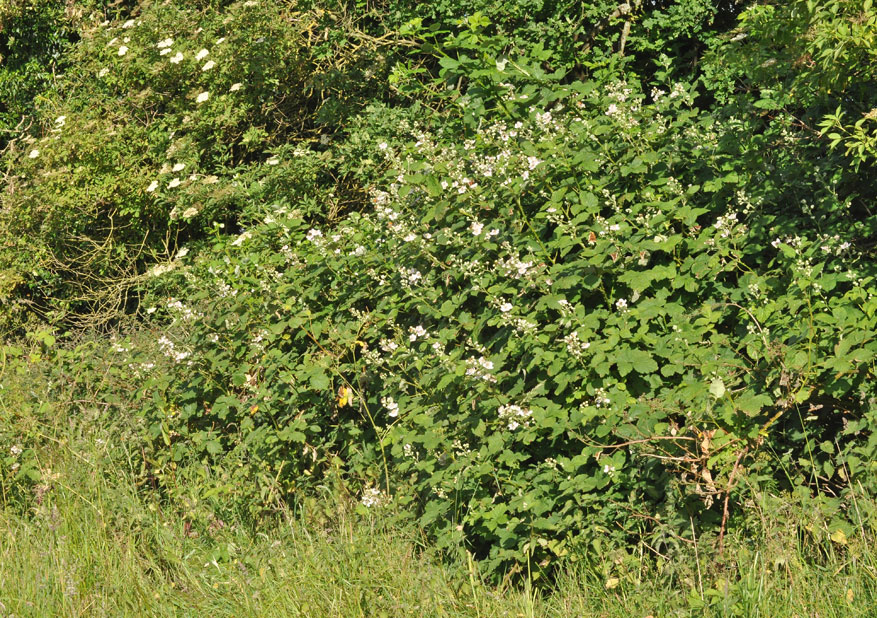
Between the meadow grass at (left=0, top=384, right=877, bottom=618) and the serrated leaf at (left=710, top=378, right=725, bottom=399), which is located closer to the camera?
the meadow grass at (left=0, top=384, right=877, bottom=618)

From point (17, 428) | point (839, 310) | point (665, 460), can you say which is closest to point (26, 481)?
point (17, 428)

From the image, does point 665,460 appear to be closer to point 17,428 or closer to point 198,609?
point 198,609

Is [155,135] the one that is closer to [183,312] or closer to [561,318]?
[183,312]

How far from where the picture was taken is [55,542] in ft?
14.6

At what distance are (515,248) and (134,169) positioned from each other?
181 inches

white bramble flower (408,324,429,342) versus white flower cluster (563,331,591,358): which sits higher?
white flower cluster (563,331,591,358)

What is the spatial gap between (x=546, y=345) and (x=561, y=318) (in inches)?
5.4

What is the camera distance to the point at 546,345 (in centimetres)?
368

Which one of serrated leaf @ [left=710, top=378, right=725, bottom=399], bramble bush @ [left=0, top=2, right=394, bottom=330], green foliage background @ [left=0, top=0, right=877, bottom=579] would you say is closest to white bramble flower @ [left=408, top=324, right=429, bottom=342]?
green foliage background @ [left=0, top=0, right=877, bottom=579]

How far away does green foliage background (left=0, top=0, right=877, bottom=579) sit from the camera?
10.8 feet

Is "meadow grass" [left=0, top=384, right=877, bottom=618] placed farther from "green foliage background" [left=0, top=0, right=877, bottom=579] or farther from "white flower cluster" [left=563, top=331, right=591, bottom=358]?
"white flower cluster" [left=563, top=331, right=591, bottom=358]

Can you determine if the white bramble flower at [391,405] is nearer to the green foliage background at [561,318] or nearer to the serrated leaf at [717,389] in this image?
the green foliage background at [561,318]

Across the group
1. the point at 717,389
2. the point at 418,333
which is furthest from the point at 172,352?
the point at 717,389

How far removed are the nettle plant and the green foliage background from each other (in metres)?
0.02
